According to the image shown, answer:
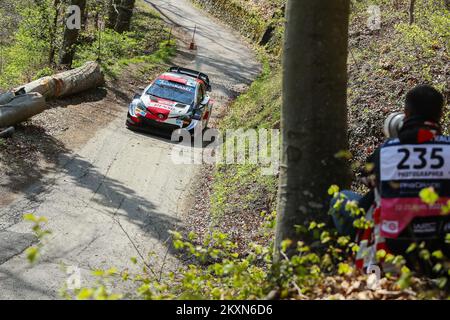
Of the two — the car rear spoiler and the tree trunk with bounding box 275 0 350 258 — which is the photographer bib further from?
the car rear spoiler

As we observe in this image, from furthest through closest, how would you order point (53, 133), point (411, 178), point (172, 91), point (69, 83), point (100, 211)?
point (69, 83)
point (172, 91)
point (53, 133)
point (100, 211)
point (411, 178)

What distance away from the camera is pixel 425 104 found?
14.8 ft

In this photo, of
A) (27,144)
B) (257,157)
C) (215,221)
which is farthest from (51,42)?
(215,221)

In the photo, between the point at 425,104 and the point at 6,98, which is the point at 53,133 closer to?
the point at 6,98

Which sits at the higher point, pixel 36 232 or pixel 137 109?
pixel 137 109

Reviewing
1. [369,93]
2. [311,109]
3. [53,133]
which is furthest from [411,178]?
[53,133]

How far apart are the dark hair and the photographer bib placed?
215 millimetres

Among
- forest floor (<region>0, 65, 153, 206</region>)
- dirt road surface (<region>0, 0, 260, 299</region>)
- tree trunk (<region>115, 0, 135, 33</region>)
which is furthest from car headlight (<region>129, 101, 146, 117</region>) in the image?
tree trunk (<region>115, 0, 135, 33</region>)

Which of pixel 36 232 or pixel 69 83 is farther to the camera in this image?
pixel 69 83

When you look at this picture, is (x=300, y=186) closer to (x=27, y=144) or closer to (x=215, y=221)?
(x=215, y=221)

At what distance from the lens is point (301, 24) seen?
5004mm

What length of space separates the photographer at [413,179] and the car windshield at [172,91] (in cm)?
1327

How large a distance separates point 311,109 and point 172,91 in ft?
43.5

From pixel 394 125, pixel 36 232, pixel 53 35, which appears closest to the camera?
pixel 36 232
